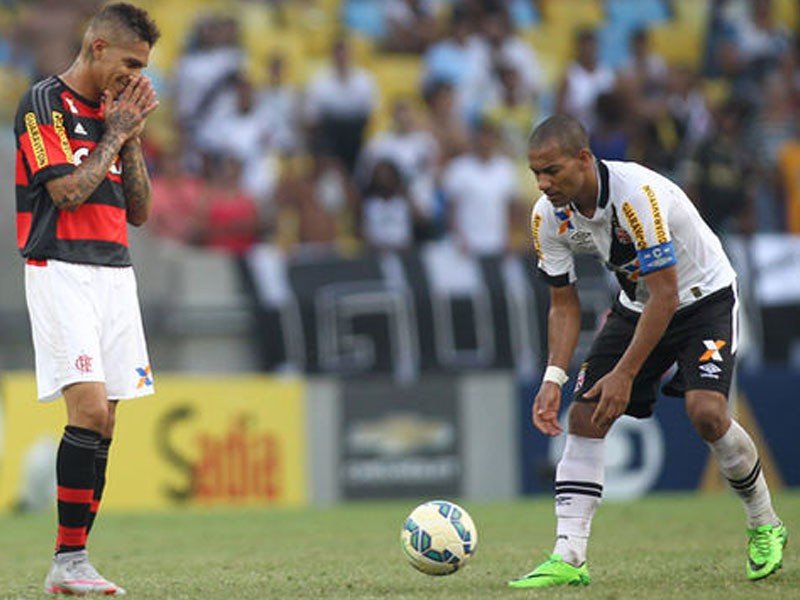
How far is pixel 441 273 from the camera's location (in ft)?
55.7

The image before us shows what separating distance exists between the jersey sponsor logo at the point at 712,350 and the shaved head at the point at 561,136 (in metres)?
1.10

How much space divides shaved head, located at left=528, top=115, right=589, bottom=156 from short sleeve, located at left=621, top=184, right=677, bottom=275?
34 centimetres

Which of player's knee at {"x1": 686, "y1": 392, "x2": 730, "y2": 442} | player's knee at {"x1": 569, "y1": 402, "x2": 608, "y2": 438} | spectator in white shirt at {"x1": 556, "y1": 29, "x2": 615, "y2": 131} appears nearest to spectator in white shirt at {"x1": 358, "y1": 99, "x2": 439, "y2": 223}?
spectator in white shirt at {"x1": 556, "y1": 29, "x2": 615, "y2": 131}

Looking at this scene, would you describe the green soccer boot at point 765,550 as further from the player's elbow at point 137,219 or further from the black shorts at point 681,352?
the player's elbow at point 137,219

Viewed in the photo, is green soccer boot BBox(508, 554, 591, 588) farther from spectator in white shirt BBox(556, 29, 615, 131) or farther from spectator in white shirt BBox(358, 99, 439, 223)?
spectator in white shirt BBox(556, 29, 615, 131)

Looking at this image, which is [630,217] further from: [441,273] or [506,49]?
[506,49]

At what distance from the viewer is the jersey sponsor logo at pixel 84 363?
7289 millimetres

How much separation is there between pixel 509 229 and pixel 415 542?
409 inches

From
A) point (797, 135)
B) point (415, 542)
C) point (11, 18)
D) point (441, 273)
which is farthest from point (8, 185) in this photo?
point (415, 542)

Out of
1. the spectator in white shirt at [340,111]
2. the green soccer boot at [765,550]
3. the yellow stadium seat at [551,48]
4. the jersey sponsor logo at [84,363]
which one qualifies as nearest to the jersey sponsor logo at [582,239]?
the green soccer boot at [765,550]

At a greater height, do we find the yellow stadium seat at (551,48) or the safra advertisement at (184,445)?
the yellow stadium seat at (551,48)

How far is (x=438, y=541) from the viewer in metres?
7.50

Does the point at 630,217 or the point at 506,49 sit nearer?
the point at 630,217

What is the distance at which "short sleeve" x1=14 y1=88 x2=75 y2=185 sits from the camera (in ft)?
23.9
